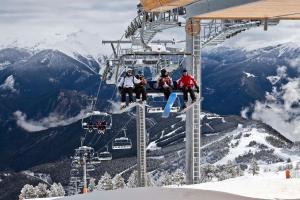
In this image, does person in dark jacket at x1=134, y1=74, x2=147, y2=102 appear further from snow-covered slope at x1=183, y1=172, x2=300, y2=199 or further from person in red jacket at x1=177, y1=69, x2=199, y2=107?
snow-covered slope at x1=183, y1=172, x2=300, y2=199

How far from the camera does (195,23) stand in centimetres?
2095

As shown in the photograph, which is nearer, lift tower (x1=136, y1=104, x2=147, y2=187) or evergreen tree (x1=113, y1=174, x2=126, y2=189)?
lift tower (x1=136, y1=104, x2=147, y2=187)

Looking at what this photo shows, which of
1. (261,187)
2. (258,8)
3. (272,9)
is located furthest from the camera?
(261,187)

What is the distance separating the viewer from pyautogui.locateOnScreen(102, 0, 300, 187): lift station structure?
17.4 m

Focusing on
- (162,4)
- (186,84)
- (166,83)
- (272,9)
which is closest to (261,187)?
(186,84)

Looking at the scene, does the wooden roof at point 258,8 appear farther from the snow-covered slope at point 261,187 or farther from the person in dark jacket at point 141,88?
the snow-covered slope at point 261,187

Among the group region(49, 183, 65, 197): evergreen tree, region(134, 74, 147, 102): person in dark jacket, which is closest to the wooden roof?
region(134, 74, 147, 102): person in dark jacket

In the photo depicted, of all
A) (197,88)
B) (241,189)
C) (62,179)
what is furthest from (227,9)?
(62,179)

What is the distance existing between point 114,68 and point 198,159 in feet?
15.9

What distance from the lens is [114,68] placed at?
23.2m

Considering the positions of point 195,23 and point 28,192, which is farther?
point 28,192

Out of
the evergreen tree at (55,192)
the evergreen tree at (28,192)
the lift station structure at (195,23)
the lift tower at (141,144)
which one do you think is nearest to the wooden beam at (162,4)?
the lift station structure at (195,23)

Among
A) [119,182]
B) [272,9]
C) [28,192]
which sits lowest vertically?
[119,182]

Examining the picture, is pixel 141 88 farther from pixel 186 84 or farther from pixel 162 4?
pixel 162 4
